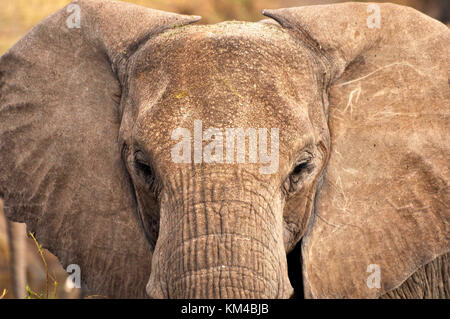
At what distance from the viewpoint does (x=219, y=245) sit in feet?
7.97

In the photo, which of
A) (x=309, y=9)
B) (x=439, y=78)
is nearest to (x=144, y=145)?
(x=309, y=9)

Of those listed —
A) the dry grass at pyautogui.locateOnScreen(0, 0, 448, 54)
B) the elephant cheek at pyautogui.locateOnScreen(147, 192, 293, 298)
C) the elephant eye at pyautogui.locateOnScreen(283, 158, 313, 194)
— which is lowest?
the elephant cheek at pyautogui.locateOnScreen(147, 192, 293, 298)

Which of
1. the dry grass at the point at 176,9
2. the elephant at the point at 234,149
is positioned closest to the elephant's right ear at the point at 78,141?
the elephant at the point at 234,149

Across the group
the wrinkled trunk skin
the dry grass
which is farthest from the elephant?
the dry grass

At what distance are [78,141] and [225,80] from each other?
0.82m

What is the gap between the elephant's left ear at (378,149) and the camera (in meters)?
2.92

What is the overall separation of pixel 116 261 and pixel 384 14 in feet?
4.71

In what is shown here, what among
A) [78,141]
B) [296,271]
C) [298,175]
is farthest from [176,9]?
[298,175]

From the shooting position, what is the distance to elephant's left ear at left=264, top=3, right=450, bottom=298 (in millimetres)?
2916

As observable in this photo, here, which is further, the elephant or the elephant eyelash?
the elephant eyelash

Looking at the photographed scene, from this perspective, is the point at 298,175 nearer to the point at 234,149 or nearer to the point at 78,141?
the point at 234,149

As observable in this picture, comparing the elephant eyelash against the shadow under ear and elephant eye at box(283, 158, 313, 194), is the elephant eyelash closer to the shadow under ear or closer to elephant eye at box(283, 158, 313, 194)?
elephant eye at box(283, 158, 313, 194)

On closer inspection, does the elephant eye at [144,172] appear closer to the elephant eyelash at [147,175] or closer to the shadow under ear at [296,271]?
the elephant eyelash at [147,175]

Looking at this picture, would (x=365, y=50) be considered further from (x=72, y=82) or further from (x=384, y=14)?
(x=72, y=82)
